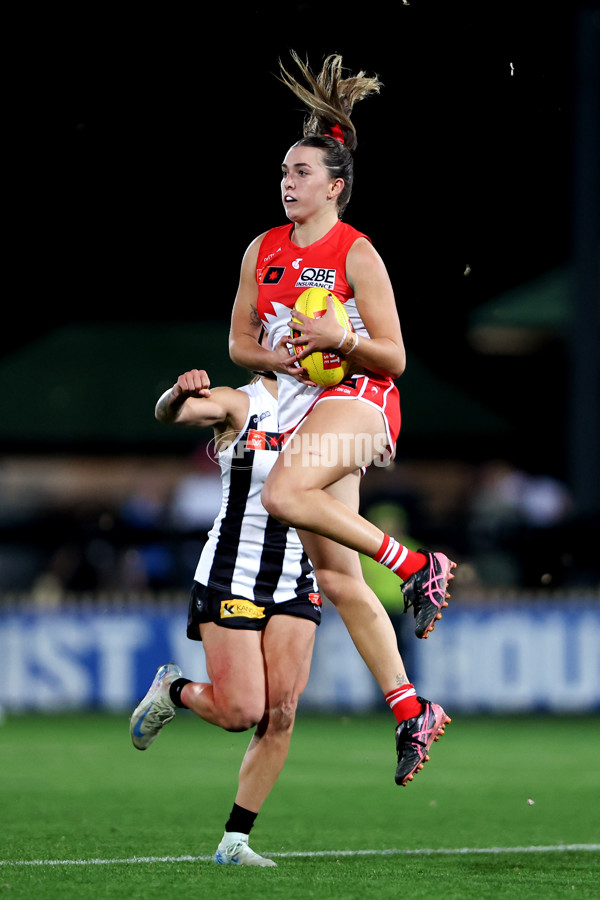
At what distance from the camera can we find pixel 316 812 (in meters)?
7.92

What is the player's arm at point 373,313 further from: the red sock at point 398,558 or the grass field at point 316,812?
the grass field at point 316,812

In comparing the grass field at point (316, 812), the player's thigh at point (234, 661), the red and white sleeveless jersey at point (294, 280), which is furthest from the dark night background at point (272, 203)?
the player's thigh at point (234, 661)

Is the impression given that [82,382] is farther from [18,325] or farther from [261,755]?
[261,755]

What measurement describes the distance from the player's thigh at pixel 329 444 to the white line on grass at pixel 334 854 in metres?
1.79

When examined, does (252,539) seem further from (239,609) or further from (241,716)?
(241,716)

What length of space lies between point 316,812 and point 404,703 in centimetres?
229

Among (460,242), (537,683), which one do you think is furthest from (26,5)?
(537,683)

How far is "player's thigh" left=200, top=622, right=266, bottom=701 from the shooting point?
19.6ft

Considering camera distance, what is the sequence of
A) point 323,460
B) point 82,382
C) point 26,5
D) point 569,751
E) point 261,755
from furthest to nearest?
point 26,5 → point 82,382 → point 569,751 → point 261,755 → point 323,460

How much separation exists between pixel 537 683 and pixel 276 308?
25.0ft

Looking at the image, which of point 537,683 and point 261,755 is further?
point 537,683

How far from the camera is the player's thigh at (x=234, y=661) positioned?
19.6 feet

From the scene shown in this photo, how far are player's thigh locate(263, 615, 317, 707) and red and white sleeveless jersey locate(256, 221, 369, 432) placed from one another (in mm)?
876

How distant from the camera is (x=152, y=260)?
2106 centimetres
